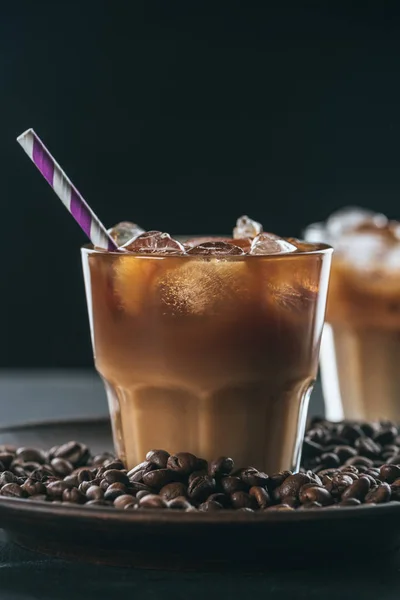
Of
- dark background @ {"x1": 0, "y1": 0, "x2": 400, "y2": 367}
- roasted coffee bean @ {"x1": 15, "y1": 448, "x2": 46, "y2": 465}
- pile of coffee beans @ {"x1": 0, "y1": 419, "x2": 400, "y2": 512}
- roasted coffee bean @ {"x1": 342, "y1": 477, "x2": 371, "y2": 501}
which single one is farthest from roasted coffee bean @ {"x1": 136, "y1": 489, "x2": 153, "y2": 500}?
dark background @ {"x1": 0, "y1": 0, "x2": 400, "y2": 367}

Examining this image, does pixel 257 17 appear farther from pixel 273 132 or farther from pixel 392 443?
pixel 392 443

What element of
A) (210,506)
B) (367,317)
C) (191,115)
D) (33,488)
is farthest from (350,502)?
(191,115)

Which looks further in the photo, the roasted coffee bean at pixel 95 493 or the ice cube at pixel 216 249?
the ice cube at pixel 216 249

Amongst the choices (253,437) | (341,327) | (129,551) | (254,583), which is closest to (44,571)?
(129,551)

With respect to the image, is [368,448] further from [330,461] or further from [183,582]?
[183,582]

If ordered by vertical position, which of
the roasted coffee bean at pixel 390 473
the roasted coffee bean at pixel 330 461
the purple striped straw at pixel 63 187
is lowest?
the roasted coffee bean at pixel 330 461

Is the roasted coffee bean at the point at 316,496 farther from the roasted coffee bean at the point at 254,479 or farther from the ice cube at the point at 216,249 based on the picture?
the ice cube at the point at 216,249

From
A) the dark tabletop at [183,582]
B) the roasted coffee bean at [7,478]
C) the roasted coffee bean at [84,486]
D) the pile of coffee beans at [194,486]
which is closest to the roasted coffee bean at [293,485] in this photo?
the pile of coffee beans at [194,486]
